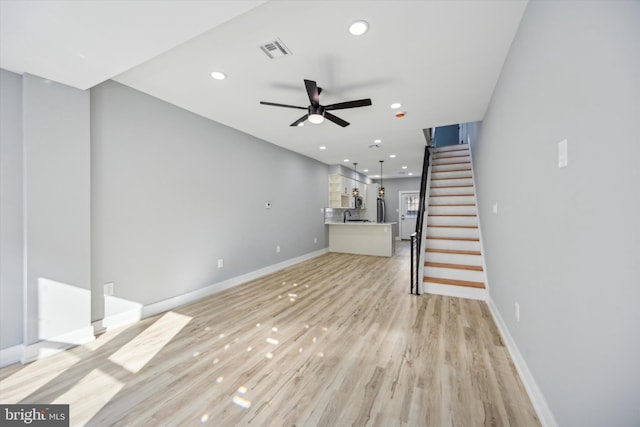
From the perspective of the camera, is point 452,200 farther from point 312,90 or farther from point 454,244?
point 312,90

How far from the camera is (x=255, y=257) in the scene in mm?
4711

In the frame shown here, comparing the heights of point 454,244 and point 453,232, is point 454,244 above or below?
below

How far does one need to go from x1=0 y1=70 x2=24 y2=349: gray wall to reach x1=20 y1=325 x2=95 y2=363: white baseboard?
0.14 metres

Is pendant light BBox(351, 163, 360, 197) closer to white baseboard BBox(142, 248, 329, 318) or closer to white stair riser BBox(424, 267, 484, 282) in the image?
white baseboard BBox(142, 248, 329, 318)

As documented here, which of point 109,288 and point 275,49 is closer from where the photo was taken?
point 275,49

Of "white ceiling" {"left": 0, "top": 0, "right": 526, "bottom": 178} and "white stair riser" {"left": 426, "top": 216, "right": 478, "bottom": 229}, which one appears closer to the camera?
"white ceiling" {"left": 0, "top": 0, "right": 526, "bottom": 178}

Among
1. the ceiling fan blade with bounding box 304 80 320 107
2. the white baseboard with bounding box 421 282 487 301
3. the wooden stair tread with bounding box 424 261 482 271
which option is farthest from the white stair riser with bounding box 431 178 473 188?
the ceiling fan blade with bounding box 304 80 320 107

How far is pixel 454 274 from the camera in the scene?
373cm

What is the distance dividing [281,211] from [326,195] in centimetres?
232

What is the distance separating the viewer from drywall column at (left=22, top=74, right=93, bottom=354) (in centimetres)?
216

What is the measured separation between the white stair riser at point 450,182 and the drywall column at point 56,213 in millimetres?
5952

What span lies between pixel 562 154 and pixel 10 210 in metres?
4.07

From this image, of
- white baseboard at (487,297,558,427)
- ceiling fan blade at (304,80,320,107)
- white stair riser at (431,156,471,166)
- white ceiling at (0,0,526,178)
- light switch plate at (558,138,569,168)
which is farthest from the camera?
white stair riser at (431,156,471,166)

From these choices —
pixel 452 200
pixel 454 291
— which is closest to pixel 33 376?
pixel 454 291
